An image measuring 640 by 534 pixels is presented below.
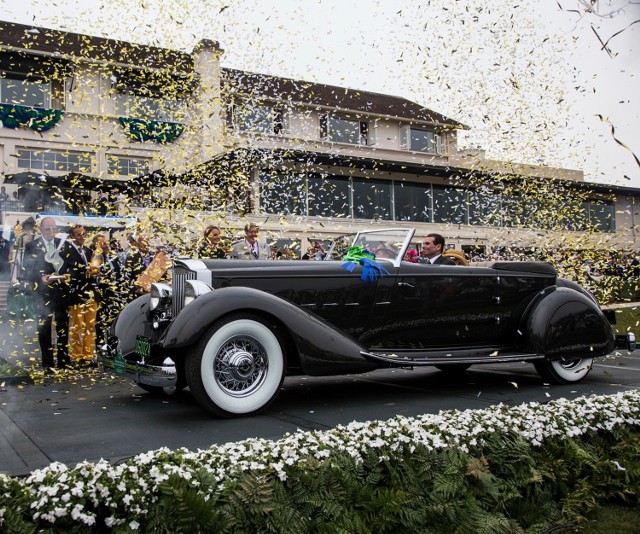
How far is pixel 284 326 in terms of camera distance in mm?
4996

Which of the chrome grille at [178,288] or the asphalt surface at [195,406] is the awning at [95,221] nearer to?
the asphalt surface at [195,406]

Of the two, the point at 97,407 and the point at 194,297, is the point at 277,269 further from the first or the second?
the point at 97,407

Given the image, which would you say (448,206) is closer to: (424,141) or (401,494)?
(424,141)

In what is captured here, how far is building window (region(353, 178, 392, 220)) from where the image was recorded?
96.5 feet

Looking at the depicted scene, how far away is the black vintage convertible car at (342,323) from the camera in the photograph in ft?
15.5

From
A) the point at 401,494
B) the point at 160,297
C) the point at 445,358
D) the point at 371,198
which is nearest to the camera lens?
the point at 401,494

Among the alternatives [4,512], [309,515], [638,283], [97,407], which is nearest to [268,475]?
[309,515]

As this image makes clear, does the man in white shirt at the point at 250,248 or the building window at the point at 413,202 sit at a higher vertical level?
the building window at the point at 413,202

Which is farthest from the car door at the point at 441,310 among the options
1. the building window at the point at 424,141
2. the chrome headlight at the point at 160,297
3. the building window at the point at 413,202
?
the building window at the point at 424,141

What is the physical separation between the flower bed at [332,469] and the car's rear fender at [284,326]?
157cm

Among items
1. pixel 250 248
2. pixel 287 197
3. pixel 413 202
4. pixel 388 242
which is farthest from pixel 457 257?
pixel 413 202

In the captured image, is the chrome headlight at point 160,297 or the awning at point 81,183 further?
the awning at point 81,183

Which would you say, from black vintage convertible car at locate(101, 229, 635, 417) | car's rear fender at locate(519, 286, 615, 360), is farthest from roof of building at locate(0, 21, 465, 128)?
car's rear fender at locate(519, 286, 615, 360)

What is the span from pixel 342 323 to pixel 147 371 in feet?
6.12
